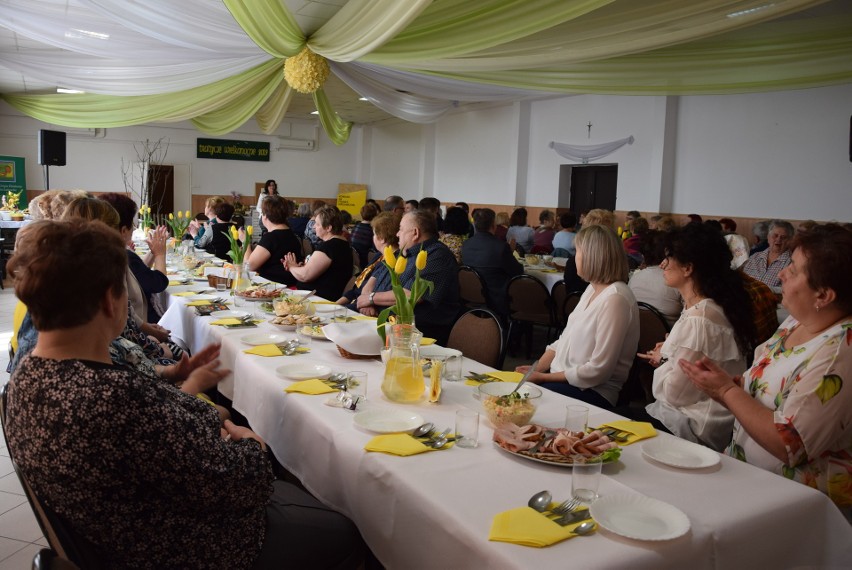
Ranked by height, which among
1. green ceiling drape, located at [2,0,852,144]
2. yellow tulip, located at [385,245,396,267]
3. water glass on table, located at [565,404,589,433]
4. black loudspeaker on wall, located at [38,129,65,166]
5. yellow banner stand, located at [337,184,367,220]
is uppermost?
green ceiling drape, located at [2,0,852,144]

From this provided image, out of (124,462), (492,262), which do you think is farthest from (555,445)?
(492,262)

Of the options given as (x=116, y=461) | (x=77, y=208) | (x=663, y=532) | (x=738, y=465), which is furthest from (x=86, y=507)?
(x=77, y=208)

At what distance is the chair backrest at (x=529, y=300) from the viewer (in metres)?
5.80

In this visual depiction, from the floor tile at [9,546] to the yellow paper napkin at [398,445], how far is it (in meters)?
1.83

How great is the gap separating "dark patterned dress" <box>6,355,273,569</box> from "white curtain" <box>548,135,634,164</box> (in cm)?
1075

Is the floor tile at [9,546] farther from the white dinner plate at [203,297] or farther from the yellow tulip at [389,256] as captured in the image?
the yellow tulip at [389,256]

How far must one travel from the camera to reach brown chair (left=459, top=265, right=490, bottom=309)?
5.71 meters

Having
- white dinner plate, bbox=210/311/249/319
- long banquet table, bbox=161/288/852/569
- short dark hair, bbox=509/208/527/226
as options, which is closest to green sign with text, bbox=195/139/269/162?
short dark hair, bbox=509/208/527/226

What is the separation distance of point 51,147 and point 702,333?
38.7 feet

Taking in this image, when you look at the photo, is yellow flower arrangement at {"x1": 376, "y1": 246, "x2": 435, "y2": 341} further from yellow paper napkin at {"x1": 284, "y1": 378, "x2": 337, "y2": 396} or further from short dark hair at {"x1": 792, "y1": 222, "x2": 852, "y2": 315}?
short dark hair at {"x1": 792, "y1": 222, "x2": 852, "y2": 315}

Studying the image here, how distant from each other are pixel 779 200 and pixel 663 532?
9263 mm

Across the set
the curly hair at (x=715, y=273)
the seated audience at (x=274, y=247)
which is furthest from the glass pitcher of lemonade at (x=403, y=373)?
the seated audience at (x=274, y=247)

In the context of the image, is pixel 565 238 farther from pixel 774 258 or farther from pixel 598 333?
pixel 598 333

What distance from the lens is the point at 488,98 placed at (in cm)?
727
